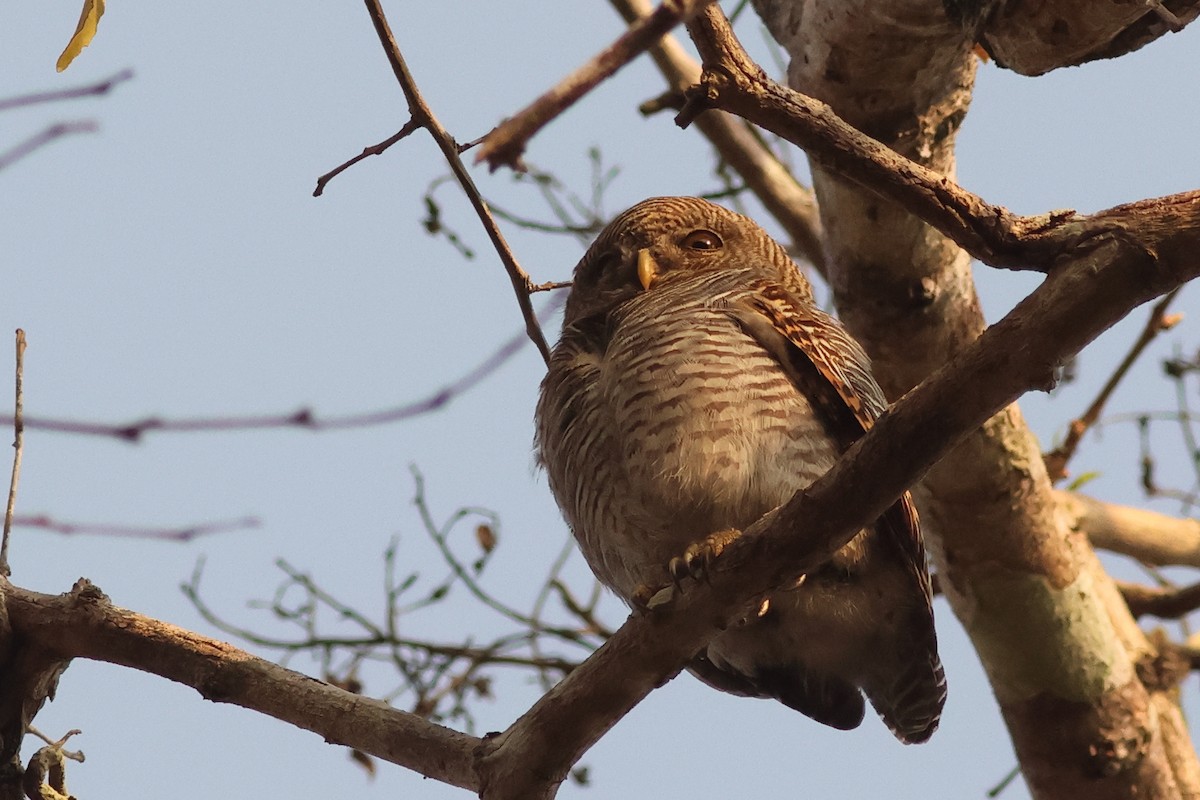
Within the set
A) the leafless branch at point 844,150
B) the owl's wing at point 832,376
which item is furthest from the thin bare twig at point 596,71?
the owl's wing at point 832,376

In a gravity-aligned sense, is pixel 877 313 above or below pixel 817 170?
below

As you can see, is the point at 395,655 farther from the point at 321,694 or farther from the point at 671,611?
the point at 671,611

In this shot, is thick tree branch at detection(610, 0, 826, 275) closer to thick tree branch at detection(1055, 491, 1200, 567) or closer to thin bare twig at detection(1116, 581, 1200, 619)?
thick tree branch at detection(1055, 491, 1200, 567)

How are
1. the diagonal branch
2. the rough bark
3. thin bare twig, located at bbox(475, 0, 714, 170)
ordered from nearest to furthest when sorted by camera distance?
thin bare twig, located at bbox(475, 0, 714, 170) → the diagonal branch → the rough bark

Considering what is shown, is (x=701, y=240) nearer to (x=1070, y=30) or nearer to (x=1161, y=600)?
(x=1070, y=30)

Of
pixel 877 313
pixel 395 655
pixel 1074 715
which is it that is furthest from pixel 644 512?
pixel 395 655

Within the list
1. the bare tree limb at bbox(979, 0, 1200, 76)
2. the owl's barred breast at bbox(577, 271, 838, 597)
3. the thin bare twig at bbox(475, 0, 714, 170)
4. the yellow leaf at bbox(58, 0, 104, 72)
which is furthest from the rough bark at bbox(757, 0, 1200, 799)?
the thin bare twig at bbox(475, 0, 714, 170)
